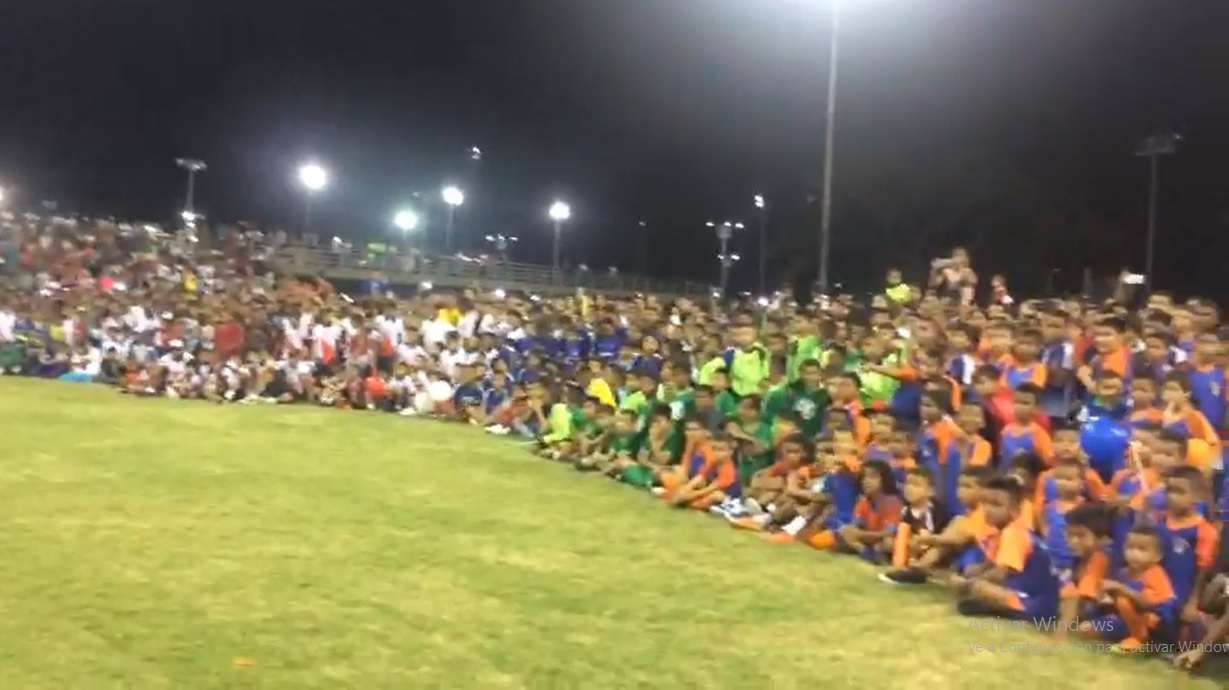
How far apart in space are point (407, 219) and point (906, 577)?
63723mm

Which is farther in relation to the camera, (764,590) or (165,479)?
(165,479)

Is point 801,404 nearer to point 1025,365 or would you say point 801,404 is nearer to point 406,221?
point 1025,365

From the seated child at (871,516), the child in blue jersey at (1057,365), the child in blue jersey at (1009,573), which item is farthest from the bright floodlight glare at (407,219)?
the child in blue jersey at (1009,573)

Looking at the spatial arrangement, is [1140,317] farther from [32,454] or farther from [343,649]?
[32,454]

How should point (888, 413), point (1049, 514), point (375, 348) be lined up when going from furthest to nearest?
point (375, 348) → point (888, 413) → point (1049, 514)

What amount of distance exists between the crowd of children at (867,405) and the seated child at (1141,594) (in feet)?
0.04

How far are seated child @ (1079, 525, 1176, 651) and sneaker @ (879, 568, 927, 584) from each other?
1.45m

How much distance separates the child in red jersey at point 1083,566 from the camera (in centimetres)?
629

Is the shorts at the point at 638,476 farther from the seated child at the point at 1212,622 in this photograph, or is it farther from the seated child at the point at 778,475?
the seated child at the point at 1212,622

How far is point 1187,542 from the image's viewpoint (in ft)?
19.6

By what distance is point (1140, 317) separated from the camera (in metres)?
9.98

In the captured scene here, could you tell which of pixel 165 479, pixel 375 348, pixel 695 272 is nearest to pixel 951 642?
pixel 165 479

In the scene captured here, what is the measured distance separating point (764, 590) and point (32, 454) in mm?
7143

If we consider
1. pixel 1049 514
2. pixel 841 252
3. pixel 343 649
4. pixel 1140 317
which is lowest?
pixel 343 649
